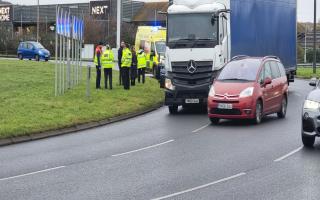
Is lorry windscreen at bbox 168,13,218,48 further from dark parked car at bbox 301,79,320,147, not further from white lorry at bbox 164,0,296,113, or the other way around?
dark parked car at bbox 301,79,320,147

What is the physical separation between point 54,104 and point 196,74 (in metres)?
4.84

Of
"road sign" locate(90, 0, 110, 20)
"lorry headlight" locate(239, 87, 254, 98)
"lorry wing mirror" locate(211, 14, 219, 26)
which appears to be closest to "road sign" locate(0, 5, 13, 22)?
"road sign" locate(90, 0, 110, 20)

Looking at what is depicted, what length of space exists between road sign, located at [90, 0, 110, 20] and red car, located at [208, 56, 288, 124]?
80894 millimetres

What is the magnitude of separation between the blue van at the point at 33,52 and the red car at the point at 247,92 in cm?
4061

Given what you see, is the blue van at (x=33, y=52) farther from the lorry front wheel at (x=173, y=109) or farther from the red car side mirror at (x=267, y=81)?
the red car side mirror at (x=267, y=81)

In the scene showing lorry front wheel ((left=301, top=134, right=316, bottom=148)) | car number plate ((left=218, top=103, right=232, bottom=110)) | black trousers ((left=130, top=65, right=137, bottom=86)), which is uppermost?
black trousers ((left=130, top=65, right=137, bottom=86))

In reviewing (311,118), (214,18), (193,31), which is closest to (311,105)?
(311,118)

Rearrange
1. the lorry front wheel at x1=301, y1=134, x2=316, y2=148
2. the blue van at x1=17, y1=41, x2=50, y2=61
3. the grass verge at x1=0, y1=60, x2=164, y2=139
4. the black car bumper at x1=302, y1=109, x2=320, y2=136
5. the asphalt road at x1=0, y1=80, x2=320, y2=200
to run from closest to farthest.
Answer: the asphalt road at x1=0, y1=80, x2=320, y2=200, the black car bumper at x1=302, y1=109, x2=320, y2=136, the lorry front wheel at x1=301, y1=134, x2=316, y2=148, the grass verge at x1=0, y1=60, x2=164, y2=139, the blue van at x1=17, y1=41, x2=50, y2=61

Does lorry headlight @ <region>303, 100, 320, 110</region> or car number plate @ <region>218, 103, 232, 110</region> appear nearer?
lorry headlight @ <region>303, 100, 320, 110</region>

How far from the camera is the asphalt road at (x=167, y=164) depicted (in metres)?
9.12

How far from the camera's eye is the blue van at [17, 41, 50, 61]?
5778 cm

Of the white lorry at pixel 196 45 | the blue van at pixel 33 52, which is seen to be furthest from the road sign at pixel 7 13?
the white lorry at pixel 196 45

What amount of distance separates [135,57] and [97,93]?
18.0 ft

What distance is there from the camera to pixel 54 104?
70.1ft
